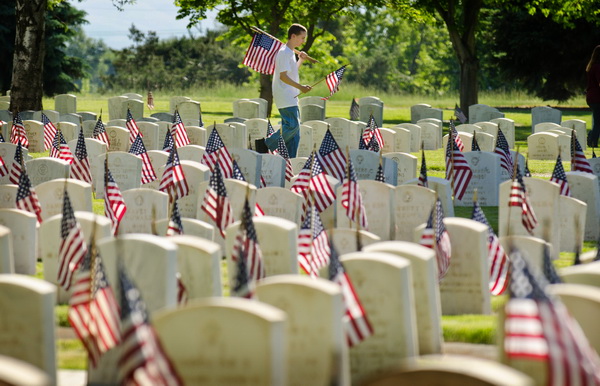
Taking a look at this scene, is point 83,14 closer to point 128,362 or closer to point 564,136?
point 564,136

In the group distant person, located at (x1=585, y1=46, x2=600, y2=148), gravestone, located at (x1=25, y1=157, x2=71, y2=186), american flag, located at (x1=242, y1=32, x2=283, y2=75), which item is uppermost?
american flag, located at (x1=242, y1=32, x2=283, y2=75)

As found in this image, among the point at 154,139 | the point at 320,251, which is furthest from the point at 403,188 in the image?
the point at 154,139

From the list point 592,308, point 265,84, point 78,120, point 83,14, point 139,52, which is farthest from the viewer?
point 139,52

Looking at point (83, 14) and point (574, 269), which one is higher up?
point (83, 14)

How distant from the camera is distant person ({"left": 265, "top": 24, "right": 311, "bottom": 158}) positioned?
47.1ft

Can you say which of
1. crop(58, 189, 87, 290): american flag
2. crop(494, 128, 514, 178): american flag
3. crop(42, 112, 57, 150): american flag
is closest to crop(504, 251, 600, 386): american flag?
crop(58, 189, 87, 290): american flag

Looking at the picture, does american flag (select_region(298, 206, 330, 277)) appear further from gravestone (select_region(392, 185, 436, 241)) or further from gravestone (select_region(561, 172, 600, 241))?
gravestone (select_region(561, 172, 600, 241))

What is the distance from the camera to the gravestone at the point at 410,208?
10.2 m

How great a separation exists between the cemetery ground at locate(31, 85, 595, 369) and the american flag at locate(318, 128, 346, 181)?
180 cm

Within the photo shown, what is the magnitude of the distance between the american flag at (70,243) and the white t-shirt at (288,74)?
691cm

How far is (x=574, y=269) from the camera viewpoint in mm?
6551

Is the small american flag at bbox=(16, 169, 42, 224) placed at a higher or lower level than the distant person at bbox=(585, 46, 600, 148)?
lower

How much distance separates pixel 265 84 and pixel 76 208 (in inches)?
854

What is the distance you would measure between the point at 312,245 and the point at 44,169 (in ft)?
17.4
